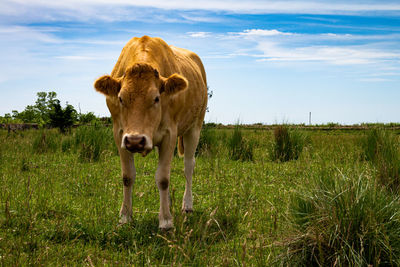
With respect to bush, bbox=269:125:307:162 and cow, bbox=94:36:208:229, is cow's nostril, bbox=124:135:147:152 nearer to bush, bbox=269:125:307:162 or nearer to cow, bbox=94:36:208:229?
cow, bbox=94:36:208:229

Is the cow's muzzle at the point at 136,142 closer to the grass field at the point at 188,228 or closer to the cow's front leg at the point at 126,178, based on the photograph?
the grass field at the point at 188,228

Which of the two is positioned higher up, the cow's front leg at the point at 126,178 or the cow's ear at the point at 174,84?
the cow's ear at the point at 174,84

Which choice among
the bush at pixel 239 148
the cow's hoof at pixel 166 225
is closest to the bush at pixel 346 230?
the cow's hoof at pixel 166 225

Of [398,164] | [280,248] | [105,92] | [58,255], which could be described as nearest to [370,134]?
[398,164]

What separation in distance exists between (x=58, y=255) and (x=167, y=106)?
1.98 m

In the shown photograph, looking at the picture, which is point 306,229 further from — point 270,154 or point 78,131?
point 78,131

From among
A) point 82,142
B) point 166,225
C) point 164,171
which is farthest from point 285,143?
point 166,225

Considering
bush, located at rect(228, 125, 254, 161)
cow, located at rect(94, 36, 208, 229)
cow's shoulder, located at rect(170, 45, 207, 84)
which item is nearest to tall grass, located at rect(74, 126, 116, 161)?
bush, located at rect(228, 125, 254, 161)

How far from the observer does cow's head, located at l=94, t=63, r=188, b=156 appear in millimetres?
3729

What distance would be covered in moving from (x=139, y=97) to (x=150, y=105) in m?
0.15

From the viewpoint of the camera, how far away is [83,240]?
386cm

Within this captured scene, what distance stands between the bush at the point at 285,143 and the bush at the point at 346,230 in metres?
6.76

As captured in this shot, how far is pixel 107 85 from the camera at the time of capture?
4.13 metres

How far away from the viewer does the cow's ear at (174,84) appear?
13.5 feet
